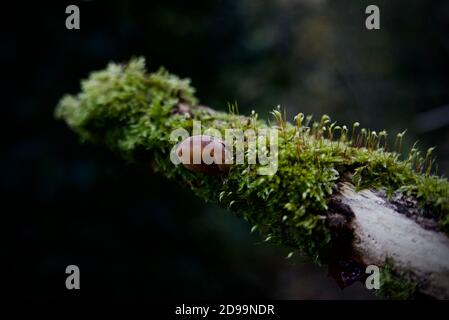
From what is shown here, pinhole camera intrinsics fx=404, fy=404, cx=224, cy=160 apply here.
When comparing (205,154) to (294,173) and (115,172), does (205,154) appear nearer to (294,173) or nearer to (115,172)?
(294,173)

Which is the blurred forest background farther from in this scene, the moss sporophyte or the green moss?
the green moss

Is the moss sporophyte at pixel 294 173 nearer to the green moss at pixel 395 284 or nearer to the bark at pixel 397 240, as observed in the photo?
the bark at pixel 397 240

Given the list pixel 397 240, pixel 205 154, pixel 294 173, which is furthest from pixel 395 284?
pixel 205 154

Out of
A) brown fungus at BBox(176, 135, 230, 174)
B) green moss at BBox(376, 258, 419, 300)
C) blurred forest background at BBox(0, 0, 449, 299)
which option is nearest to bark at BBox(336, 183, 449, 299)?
green moss at BBox(376, 258, 419, 300)

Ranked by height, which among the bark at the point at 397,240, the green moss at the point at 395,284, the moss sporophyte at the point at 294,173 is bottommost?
the green moss at the point at 395,284

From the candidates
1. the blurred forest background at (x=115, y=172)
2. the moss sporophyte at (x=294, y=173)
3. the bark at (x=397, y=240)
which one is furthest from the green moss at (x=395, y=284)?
the blurred forest background at (x=115, y=172)

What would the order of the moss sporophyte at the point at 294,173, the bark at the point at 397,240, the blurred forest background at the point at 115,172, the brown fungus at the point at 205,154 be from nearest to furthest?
the bark at the point at 397,240
the moss sporophyte at the point at 294,173
the brown fungus at the point at 205,154
the blurred forest background at the point at 115,172

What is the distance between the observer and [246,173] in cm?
172

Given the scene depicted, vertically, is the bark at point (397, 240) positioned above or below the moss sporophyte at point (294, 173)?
below

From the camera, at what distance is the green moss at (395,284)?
1.38 m
